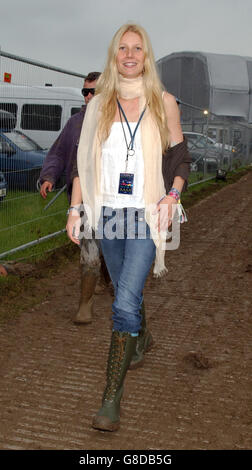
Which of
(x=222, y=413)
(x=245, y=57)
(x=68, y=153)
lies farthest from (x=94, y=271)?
(x=245, y=57)

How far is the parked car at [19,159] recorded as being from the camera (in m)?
6.37

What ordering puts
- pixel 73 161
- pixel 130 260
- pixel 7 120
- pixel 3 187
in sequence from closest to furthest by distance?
1. pixel 130 260
2. pixel 73 161
3. pixel 7 120
4. pixel 3 187

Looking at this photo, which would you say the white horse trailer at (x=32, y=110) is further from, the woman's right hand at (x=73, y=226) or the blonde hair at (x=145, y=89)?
the woman's right hand at (x=73, y=226)

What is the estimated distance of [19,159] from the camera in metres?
6.73

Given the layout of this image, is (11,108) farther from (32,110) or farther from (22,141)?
(32,110)

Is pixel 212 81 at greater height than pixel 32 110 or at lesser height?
greater

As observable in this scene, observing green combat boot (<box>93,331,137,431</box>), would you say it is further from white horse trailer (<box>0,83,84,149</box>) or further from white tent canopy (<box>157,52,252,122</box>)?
white tent canopy (<box>157,52,252,122</box>)

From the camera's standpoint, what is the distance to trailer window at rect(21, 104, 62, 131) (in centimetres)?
683

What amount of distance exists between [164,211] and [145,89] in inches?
26.0

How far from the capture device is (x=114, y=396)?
3.29m

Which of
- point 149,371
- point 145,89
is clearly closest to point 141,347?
point 149,371

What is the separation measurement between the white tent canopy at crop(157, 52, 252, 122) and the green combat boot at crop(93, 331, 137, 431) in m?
40.8

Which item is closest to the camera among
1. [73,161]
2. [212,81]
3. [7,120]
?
[73,161]

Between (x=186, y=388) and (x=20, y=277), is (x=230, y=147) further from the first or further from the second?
(x=186, y=388)
